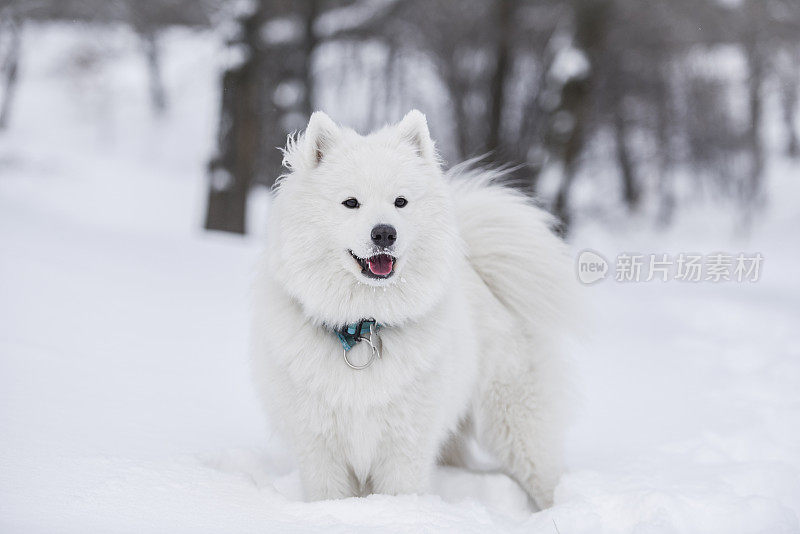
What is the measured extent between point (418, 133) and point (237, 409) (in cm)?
208

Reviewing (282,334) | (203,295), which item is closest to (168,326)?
(203,295)

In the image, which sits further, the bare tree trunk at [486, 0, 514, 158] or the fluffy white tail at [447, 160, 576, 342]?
the bare tree trunk at [486, 0, 514, 158]

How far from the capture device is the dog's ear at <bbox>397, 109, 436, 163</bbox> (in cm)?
299

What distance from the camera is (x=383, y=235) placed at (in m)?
2.55

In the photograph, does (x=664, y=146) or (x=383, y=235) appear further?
(x=664, y=146)

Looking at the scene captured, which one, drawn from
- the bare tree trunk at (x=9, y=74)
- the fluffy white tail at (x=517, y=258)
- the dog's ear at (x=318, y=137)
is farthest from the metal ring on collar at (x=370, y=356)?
the bare tree trunk at (x=9, y=74)

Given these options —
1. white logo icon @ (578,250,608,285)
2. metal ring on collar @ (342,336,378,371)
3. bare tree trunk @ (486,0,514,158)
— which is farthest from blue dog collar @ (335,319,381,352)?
bare tree trunk @ (486,0,514,158)

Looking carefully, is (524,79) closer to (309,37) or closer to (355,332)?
(309,37)

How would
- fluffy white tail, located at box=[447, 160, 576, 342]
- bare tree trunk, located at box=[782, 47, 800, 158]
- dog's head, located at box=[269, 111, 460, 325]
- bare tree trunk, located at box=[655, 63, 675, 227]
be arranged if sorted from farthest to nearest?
bare tree trunk, located at box=[782, 47, 800, 158]
bare tree trunk, located at box=[655, 63, 675, 227]
fluffy white tail, located at box=[447, 160, 576, 342]
dog's head, located at box=[269, 111, 460, 325]

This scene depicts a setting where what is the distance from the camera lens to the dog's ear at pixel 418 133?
2.99 metres

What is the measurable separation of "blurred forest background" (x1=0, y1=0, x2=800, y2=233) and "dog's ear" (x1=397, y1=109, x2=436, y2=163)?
4.45m

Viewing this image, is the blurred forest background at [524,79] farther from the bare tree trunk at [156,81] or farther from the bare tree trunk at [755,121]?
the bare tree trunk at [156,81]

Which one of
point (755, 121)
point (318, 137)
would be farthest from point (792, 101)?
point (318, 137)
